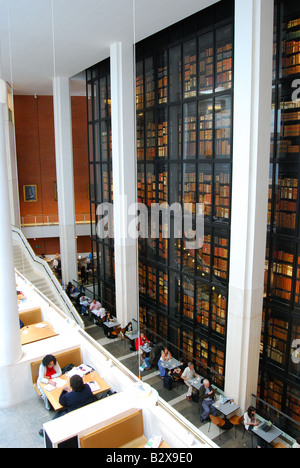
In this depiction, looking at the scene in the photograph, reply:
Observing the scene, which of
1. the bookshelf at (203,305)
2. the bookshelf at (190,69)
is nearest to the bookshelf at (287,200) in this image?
the bookshelf at (203,305)

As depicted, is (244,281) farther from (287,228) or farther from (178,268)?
(178,268)

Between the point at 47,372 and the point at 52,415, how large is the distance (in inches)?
24.0

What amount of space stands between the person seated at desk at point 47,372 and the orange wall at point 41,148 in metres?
13.8

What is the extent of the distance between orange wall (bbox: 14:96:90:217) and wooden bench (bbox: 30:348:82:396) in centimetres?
1334

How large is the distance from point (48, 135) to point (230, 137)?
41.5 ft

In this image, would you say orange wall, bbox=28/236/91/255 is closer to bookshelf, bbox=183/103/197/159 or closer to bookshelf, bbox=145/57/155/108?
bookshelf, bbox=145/57/155/108

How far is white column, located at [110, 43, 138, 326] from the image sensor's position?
10352 mm

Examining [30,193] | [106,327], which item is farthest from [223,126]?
[30,193]

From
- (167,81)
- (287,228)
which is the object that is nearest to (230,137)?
(287,228)

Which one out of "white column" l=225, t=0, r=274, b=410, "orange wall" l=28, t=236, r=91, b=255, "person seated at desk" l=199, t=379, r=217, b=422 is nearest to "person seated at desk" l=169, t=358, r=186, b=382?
→ "person seated at desk" l=199, t=379, r=217, b=422

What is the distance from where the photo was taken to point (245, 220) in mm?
7016

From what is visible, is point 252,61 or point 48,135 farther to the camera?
→ point 48,135

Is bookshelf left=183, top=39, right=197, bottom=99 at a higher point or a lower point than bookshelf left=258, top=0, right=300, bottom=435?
higher
